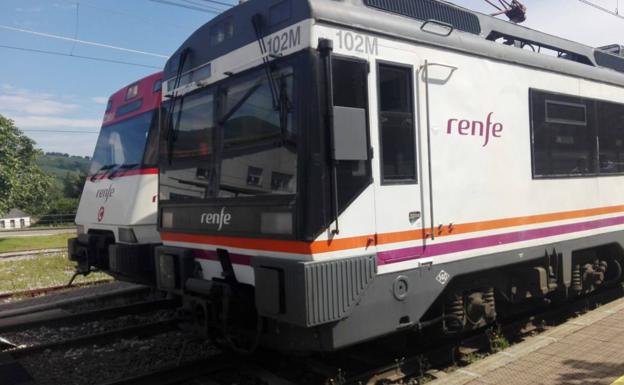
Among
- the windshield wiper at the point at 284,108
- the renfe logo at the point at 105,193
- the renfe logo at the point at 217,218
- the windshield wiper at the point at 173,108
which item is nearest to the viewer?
the windshield wiper at the point at 284,108

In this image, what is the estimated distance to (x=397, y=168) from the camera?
4215 millimetres

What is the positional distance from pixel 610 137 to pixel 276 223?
5009 mm

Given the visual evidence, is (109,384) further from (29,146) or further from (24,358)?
(29,146)

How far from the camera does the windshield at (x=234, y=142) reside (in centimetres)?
399

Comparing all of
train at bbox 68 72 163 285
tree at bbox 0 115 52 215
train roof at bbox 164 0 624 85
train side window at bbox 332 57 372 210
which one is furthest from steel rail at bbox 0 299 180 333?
tree at bbox 0 115 52 215

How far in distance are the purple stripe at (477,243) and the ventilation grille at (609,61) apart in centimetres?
247

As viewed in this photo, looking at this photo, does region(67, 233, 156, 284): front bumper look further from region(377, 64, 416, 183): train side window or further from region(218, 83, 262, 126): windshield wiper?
region(377, 64, 416, 183): train side window

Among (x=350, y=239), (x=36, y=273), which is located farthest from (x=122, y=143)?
(x=36, y=273)

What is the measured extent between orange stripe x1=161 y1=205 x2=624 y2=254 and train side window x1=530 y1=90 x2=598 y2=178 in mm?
537

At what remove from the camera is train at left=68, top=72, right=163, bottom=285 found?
7.37 metres

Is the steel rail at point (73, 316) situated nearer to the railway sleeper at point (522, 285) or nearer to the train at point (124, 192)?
the train at point (124, 192)

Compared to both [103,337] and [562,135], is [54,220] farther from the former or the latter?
[562,135]

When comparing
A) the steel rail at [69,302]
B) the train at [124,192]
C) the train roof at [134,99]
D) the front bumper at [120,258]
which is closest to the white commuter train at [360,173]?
the front bumper at [120,258]

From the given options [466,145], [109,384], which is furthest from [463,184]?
[109,384]
